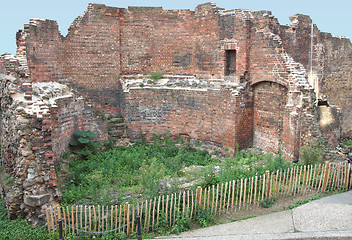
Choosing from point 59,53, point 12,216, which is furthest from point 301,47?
point 12,216

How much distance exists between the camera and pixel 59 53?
1425cm

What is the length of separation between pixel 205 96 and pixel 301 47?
501cm

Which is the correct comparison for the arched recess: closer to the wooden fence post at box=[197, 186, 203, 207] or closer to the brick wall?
the brick wall

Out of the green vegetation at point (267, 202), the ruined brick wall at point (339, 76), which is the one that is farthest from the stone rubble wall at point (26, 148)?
the ruined brick wall at point (339, 76)

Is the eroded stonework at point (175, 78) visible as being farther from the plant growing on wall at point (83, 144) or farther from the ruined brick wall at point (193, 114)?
the plant growing on wall at point (83, 144)

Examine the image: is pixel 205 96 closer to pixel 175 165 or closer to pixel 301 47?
pixel 175 165

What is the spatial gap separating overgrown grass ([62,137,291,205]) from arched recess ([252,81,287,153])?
1.80 feet

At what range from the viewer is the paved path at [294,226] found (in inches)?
297

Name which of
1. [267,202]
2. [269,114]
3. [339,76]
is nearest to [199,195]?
[267,202]

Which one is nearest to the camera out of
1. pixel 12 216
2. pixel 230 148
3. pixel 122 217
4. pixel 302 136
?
pixel 122 217

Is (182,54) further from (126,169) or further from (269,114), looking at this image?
(126,169)

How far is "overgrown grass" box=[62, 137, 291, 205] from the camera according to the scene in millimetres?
9344

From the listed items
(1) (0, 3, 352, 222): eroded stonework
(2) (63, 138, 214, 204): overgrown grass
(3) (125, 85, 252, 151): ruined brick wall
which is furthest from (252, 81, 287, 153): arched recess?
(2) (63, 138, 214, 204): overgrown grass

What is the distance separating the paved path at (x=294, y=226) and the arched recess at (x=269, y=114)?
4.19 meters
